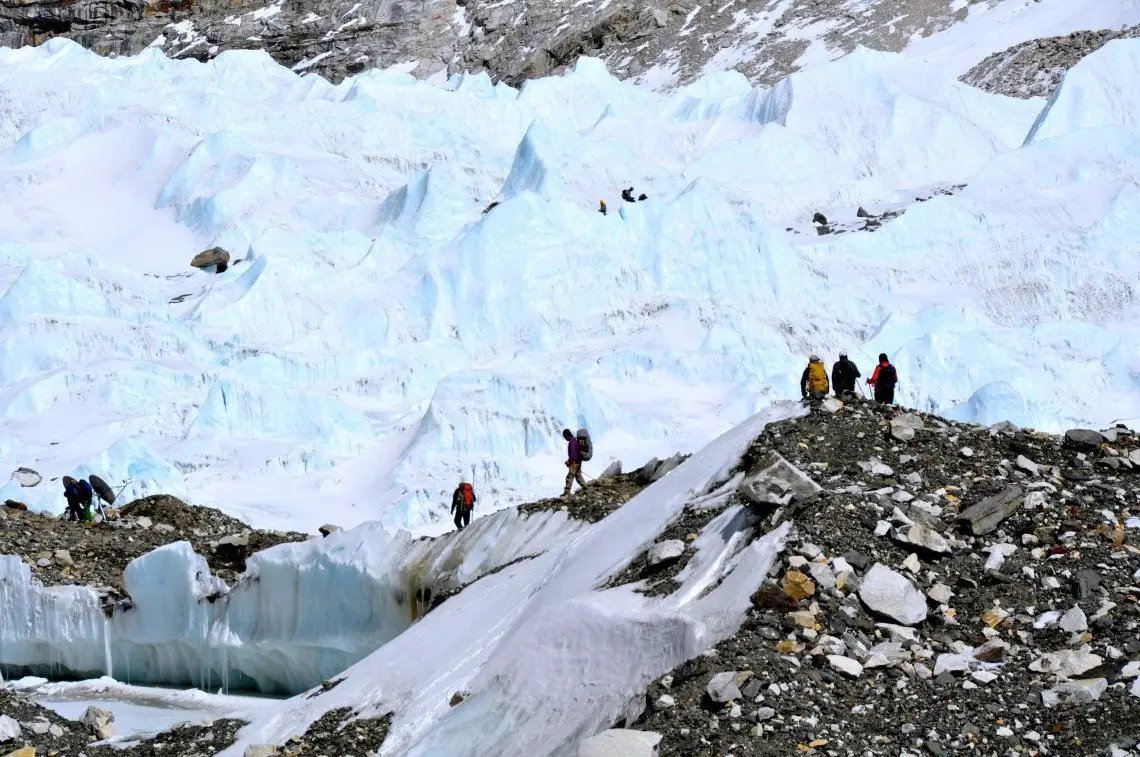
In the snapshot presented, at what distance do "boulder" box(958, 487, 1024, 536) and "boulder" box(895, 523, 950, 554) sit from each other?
310mm

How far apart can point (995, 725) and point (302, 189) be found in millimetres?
30941

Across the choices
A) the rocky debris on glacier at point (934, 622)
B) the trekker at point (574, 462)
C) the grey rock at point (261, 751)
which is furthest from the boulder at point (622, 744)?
the trekker at point (574, 462)

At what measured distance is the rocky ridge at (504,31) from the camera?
56.9 metres

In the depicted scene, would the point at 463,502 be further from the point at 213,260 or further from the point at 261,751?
the point at 213,260

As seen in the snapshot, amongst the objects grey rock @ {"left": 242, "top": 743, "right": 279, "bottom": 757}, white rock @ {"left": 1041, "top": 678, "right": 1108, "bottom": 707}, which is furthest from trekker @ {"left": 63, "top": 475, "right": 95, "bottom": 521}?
white rock @ {"left": 1041, "top": 678, "right": 1108, "bottom": 707}

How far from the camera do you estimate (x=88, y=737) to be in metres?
11.4

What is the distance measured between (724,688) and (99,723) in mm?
7141

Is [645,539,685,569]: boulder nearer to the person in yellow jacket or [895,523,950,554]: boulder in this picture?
[895,523,950,554]: boulder

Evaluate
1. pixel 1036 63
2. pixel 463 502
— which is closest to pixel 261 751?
pixel 463 502

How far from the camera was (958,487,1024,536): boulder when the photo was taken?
8.01 m

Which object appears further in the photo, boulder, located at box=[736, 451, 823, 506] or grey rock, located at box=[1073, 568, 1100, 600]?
boulder, located at box=[736, 451, 823, 506]

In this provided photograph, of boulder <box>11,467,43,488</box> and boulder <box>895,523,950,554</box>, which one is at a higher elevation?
boulder <box>895,523,950,554</box>

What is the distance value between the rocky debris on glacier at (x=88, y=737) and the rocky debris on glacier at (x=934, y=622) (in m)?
4.85

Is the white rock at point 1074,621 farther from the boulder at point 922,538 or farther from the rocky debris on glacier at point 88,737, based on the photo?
the rocky debris on glacier at point 88,737
